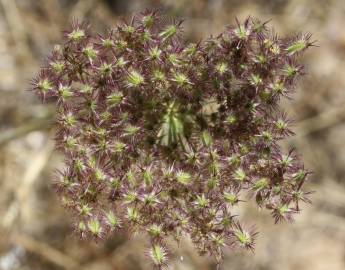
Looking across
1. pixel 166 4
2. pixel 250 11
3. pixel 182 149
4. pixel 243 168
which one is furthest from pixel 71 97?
→ pixel 250 11

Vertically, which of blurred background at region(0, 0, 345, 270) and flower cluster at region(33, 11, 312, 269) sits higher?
blurred background at region(0, 0, 345, 270)

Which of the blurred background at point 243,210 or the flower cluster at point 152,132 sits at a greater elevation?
the blurred background at point 243,210

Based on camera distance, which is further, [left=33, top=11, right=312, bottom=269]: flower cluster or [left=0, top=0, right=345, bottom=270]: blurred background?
[left=0, top=0, right=345, bottom=270]: blurred background

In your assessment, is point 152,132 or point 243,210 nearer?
point 152,132

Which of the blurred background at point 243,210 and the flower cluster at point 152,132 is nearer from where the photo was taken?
the flower cluster at point 152,132

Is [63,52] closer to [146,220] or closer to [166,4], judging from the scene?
[146,220]
